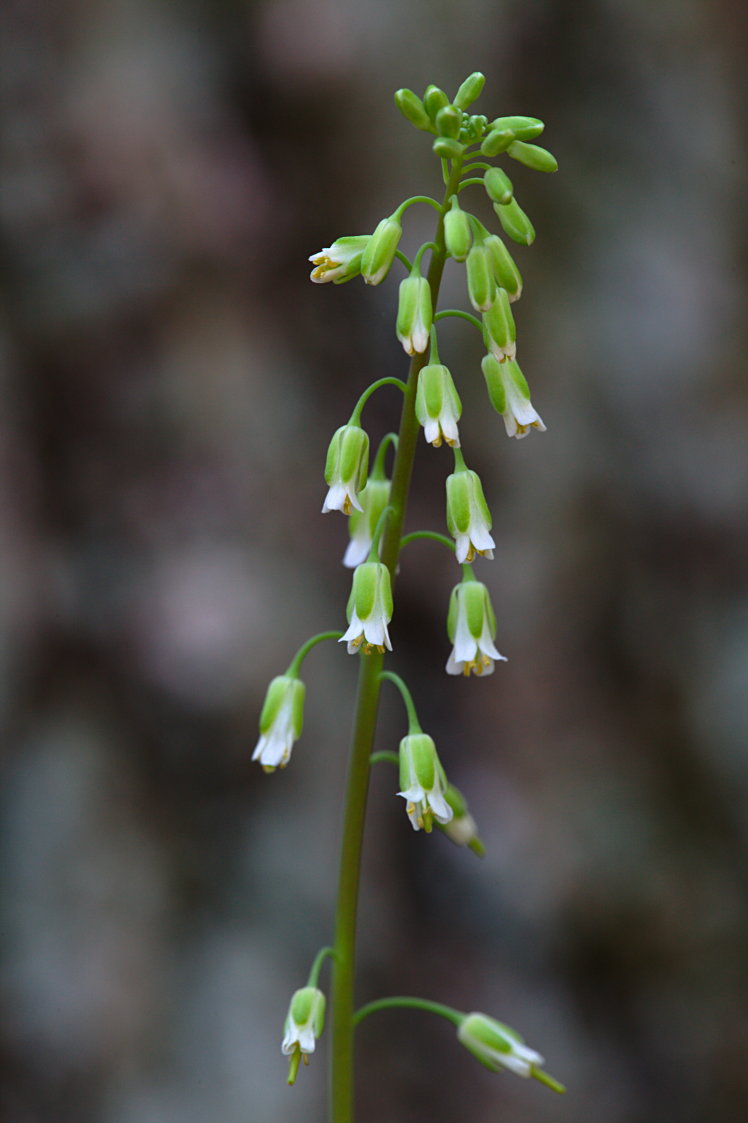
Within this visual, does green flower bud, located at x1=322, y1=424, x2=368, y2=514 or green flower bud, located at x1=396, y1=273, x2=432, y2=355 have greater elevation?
green flower bud, located at x1=396, y1=273, x2=432, y2=355

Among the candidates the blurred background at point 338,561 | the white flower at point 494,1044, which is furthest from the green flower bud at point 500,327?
the blurred background at point 338,561

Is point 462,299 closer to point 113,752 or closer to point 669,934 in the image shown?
point 113,752

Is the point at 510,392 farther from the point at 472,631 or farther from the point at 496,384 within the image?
the point at 472,631

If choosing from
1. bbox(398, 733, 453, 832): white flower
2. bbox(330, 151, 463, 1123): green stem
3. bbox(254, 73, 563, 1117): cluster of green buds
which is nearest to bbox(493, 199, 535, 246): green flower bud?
bbox(254, 73, 563, 1117): cluster of green buds

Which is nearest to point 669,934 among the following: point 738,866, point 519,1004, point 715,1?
point 738,866

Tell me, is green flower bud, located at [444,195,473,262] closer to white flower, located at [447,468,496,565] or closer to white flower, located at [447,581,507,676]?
white flower, located at [447,468,496,565]

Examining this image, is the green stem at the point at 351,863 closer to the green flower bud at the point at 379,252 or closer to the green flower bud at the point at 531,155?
the green flower bud at the point at 379,252
